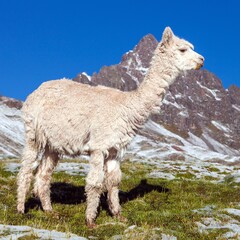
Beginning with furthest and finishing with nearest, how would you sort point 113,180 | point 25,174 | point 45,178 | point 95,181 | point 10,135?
point 10,135 < point 45,178 < point 25,174 < point 113,180 < point 95,181

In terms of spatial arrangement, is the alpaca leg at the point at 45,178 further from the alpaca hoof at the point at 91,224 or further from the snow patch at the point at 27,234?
the snow patch at the point at 27,234

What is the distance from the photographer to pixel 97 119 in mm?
15188

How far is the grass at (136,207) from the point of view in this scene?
13.4m

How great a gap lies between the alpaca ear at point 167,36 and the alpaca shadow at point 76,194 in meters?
7.36

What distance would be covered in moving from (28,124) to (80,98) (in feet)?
8.19

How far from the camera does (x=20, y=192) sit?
16.0 meters

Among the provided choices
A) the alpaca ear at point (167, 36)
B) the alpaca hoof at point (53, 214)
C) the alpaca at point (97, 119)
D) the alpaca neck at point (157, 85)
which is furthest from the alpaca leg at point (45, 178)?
the alpaca ear at point (167, 36)

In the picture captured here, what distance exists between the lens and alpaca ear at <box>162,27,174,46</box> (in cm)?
1566

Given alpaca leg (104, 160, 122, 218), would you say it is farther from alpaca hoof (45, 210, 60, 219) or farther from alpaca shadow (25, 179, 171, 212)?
alpaca hoof (45, 210, 60, 219)

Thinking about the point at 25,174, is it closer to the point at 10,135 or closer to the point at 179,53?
the point at 179,53

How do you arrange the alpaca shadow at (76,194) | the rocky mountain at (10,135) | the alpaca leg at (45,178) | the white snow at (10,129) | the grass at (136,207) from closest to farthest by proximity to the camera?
the grass at (136,207)
the alpaca leg at (45,178)
the alpaca shadow at (76,194)
the rocky mountain at (10,135)
the white snow at (10,129)

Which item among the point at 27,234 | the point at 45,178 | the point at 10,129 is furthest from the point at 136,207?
the point at 10,129

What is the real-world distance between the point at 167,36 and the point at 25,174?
7779 millimetres

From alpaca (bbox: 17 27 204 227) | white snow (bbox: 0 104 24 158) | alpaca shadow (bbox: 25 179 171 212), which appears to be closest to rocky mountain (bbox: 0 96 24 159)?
white snow (bbox: 0 104 24 158)
